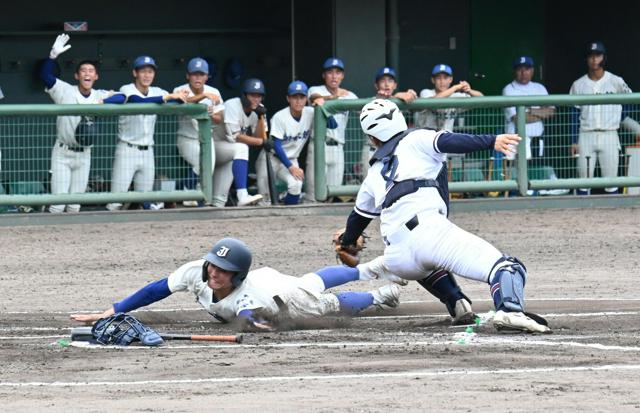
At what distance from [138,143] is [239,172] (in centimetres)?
107

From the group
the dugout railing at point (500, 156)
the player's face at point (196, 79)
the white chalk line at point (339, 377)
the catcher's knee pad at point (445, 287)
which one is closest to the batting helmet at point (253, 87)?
the player's face at point (196, 79)

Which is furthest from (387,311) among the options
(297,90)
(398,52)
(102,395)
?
(398,52)

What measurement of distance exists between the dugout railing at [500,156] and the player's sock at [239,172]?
67 centimetres

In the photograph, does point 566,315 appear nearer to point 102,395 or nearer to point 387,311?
point 387,311

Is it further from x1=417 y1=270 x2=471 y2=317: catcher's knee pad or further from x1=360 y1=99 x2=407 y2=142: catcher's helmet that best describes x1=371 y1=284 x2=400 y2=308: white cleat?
x1=360 y1=99 x2=407 y2=142: catcher's helmet

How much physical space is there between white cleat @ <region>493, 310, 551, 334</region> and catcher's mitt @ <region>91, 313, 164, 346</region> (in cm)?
181

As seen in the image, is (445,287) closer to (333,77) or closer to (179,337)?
(179,337)

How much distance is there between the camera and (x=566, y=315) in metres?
8.84

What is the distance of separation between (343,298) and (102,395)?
276 centimetres

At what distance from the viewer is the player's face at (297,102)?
13859mm

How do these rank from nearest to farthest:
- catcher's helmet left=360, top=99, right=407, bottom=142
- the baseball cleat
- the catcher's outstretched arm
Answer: the baseball cleat < catcher's helmet left=360, top=99, right=407, bottom=142 < the catcher's outstretched arm

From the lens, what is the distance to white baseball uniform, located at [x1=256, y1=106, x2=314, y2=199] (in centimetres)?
1395

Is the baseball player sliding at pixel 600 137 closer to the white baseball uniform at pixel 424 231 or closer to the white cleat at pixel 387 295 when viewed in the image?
the white cleat at pixel 387 295

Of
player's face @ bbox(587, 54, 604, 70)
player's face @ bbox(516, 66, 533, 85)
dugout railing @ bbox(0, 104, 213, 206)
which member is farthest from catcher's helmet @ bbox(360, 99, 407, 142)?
player's face @ bbox(587, 54, 604, 70)
